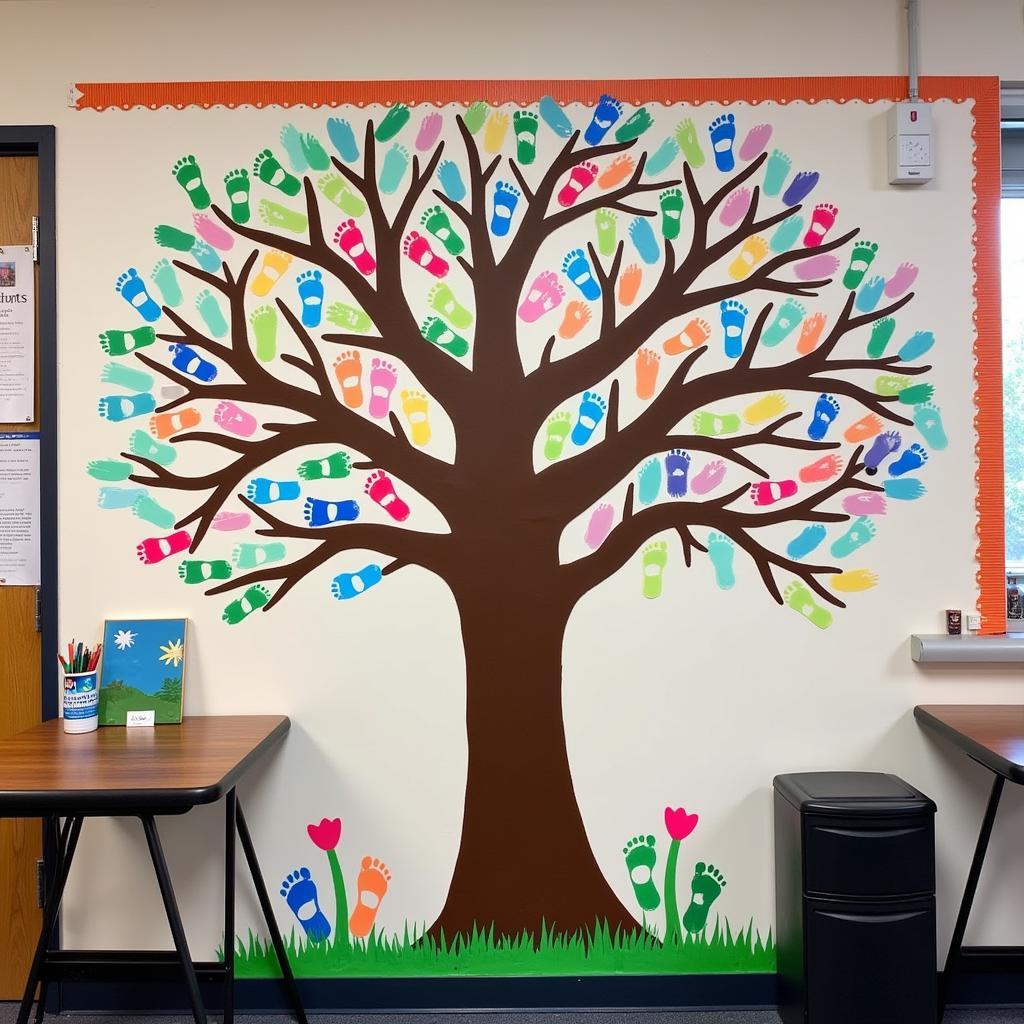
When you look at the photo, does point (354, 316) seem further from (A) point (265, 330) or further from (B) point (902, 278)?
(B) point (902, 278)

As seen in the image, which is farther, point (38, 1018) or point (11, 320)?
point (11, 320)

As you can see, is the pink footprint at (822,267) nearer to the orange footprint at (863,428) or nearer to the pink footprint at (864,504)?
the orange footprint at (863,428)

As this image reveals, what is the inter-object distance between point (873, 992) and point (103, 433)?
258 centimetres

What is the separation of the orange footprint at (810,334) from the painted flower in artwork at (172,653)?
6.57ft

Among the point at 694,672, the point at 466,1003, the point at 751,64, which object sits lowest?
the point at 466,1003

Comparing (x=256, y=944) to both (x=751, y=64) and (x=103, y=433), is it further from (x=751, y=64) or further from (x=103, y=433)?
(x=751, y=64)

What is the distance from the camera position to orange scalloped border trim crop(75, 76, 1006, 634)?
2.45 m

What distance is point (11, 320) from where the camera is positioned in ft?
8.20

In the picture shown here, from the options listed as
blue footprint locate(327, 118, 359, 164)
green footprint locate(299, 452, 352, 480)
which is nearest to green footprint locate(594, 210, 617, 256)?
blue footprint locate(327, 118, 359, 164)

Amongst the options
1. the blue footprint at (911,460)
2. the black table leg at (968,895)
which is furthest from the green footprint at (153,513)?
the black table leg at (968,895)

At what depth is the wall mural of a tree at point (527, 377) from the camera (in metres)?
2.45

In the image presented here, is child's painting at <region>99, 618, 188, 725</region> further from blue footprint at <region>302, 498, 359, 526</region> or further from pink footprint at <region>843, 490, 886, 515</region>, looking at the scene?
pink footprint at <region>843, 490, 886, 515</region>

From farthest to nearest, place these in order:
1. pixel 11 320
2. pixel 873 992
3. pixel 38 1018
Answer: pixel 11 320 → pixel 38 1018 → pixel 873 992

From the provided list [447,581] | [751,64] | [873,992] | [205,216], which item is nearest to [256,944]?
[447,581]
